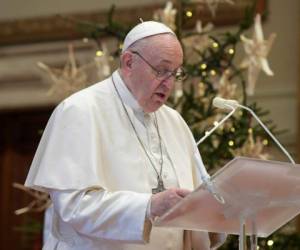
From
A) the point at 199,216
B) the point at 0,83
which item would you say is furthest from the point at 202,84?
the point at 0,83

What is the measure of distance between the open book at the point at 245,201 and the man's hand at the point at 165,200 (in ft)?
0.15

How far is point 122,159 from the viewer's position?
11.6 ft

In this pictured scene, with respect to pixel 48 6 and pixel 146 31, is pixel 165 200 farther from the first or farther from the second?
pixel 48 6

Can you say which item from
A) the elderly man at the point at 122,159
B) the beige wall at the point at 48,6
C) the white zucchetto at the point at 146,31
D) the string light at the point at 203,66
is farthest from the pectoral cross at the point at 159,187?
the beige wall at the point at 48,6

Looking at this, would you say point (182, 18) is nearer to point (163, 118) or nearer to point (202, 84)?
point (202, 84)

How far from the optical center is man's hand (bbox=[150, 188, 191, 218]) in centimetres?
309

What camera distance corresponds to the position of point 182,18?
19.0ft

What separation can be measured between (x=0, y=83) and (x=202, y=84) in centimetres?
317

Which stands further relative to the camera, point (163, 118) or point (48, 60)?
point (48, 60)

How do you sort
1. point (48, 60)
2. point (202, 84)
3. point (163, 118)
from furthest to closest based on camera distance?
point (48, 60), point (202, 84), point (163, 118)

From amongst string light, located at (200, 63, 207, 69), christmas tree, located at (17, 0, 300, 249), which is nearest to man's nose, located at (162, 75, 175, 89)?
christmas tree, located at (17, 0, 300, 249)

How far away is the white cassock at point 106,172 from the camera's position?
3309 millimetres

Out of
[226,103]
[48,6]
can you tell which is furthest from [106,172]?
[48,6]

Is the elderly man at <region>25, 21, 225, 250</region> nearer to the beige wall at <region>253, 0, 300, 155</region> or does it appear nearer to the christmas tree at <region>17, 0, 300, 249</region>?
the christmas tree at <region>17, 0, 300, 249</region>
